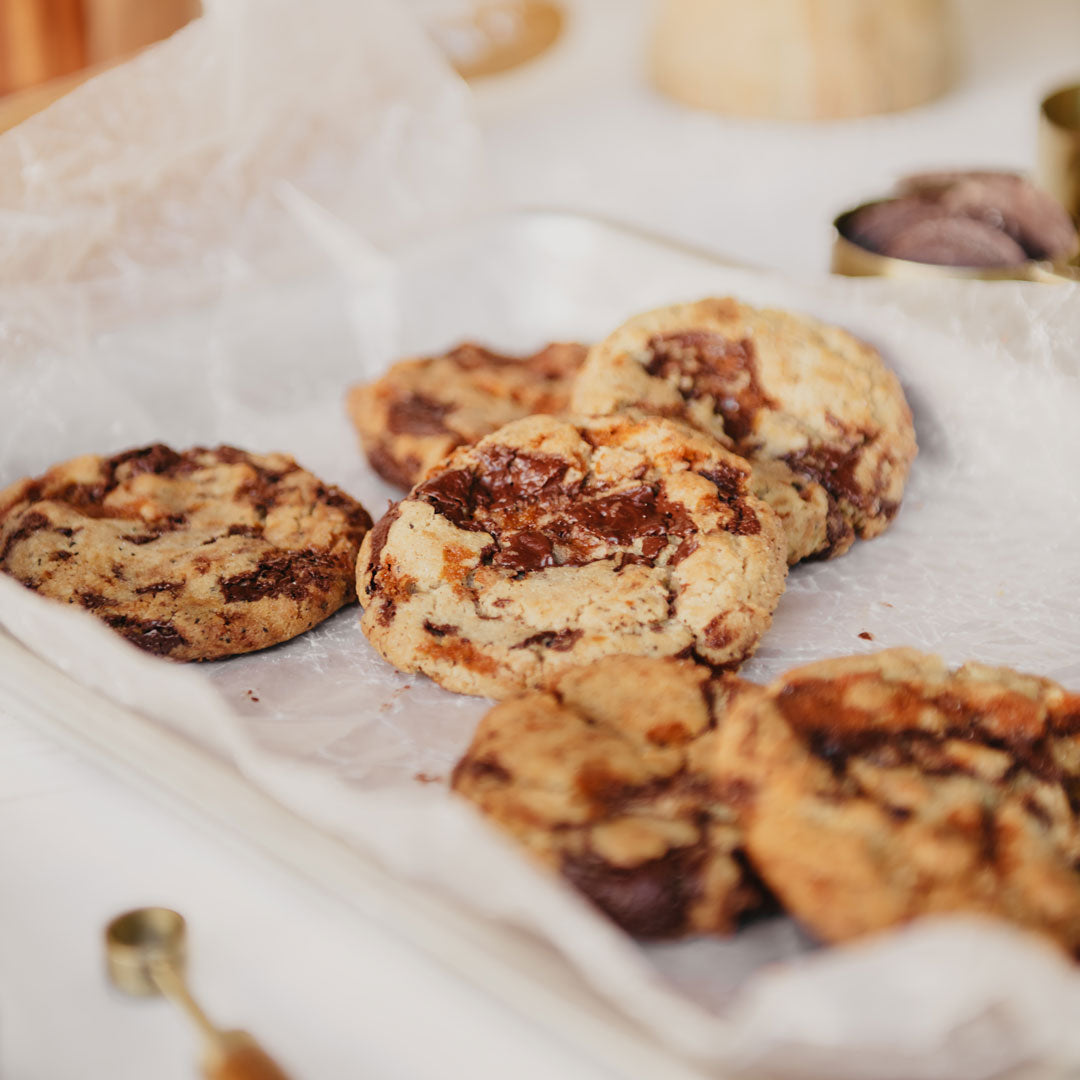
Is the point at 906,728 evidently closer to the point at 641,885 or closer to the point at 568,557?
the point at 641,885

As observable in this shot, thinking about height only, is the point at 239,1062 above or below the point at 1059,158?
below

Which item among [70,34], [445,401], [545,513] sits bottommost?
[70,34]

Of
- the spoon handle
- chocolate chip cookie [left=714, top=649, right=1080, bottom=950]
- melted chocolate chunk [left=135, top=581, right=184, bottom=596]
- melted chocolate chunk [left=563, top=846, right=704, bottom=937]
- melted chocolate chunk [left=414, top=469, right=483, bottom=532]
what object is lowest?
melted chocolate chunk [left=135, top=581, right=184, bottom=596]

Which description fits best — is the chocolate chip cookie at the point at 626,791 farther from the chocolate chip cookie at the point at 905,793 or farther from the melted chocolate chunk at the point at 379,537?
the melted chocolate chunk at the point at 379,537

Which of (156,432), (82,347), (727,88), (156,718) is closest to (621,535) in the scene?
(156,718)

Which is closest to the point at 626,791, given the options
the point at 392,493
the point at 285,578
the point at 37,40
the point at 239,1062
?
the point at 239,1062

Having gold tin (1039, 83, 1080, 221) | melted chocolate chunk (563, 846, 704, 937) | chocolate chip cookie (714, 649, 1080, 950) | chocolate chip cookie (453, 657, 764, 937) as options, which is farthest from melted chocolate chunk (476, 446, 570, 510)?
gold tin (1039, 83, 1080, 221)

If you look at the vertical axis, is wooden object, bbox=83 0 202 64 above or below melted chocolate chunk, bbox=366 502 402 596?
below

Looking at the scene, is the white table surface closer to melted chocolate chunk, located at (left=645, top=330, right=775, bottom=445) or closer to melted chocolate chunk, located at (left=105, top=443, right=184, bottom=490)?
melted chocolate chunk, located at (left=105, top=443, right=184, bottom=490)

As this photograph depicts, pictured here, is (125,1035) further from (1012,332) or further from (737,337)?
(1012,332)
